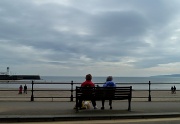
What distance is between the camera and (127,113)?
1189 cm

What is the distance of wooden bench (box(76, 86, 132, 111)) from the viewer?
1248cm

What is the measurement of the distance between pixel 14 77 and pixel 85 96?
16912 cm

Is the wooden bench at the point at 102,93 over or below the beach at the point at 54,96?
over

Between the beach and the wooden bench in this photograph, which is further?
the beach

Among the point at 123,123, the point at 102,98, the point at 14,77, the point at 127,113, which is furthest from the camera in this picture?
the point at 14,77

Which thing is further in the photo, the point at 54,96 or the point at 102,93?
the point at 54,96

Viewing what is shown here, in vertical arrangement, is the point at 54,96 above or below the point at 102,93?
below

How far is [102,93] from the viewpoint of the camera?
1277 cm

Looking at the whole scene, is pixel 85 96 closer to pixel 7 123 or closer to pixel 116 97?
pixel 116 97

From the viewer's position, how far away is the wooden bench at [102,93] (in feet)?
40.9

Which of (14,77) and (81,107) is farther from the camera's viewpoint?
(14,77)

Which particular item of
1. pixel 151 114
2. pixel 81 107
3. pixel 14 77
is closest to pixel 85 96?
pixel 81 107

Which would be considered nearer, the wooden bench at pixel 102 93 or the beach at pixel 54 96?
the wooden bench at pixel 102 93

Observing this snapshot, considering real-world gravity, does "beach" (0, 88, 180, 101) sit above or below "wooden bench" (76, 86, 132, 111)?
below
